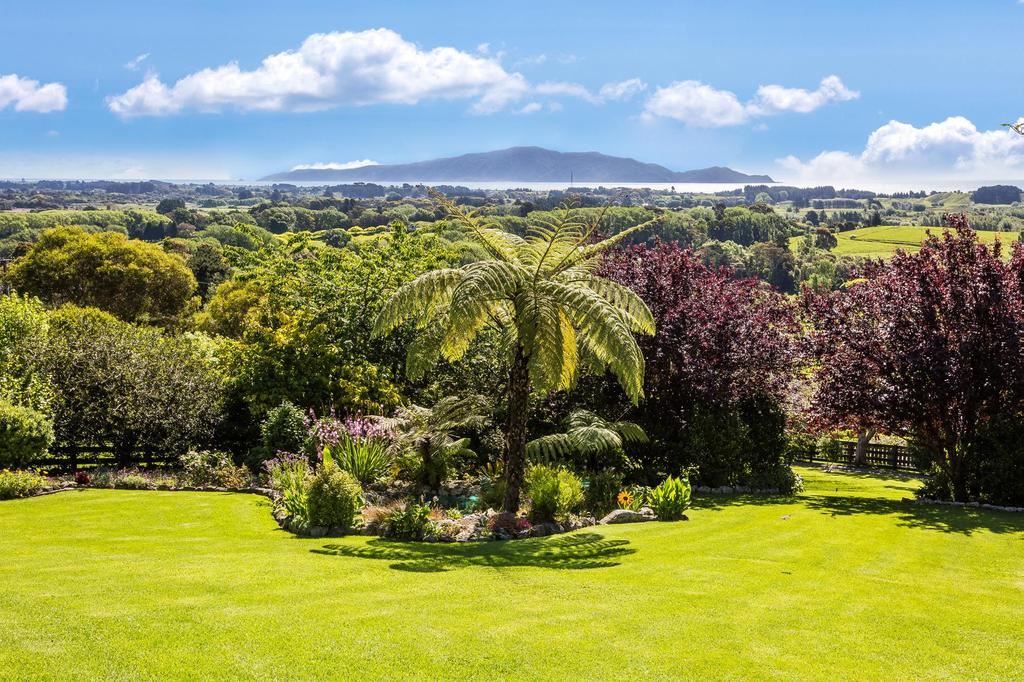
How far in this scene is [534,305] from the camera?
12.4 metres

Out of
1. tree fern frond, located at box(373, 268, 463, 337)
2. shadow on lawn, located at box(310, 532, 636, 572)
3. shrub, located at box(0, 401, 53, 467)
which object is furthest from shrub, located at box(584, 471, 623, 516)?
shrub, located at box(0, 401, 53, 467)

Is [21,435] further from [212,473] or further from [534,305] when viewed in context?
[534,305]

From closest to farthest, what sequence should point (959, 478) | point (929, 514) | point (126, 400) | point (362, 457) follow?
point (929, 514), point (362, 457), point (959, 478), point (126, 400)

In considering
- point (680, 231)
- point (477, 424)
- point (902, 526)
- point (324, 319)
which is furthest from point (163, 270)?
point (680, 231)

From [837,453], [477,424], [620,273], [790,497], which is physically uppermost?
[620,273]

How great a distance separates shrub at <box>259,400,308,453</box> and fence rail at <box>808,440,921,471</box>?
22.2 metres

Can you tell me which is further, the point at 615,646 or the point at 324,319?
the point at 324,319

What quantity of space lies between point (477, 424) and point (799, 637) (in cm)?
1121

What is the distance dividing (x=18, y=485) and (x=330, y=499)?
7786mm

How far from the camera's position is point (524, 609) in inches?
315

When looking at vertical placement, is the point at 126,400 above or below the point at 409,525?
above

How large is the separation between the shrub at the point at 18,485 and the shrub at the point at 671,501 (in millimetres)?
12346

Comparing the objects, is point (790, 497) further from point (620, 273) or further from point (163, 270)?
point (163, 270)

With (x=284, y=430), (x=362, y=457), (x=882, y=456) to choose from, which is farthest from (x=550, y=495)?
(x=882, y=456)
